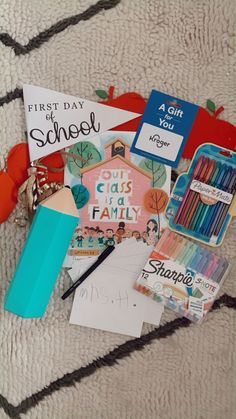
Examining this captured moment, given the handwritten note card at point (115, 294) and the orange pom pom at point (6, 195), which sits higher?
the orange pom pom at point (6, 195)

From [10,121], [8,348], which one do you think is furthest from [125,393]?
[10,121]

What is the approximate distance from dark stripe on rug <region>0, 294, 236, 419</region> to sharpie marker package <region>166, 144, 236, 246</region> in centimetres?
12

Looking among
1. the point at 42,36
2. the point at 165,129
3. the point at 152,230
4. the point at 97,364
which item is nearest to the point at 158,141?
the point at 165,129

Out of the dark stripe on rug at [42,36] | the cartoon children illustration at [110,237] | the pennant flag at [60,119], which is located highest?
the dark stripe on rug at [42,36]

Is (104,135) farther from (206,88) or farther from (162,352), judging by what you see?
(162,352)

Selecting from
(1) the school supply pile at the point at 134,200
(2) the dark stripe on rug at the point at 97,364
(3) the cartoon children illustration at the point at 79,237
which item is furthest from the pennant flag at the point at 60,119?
(2) the dark stripe on rug at the point at 97,364

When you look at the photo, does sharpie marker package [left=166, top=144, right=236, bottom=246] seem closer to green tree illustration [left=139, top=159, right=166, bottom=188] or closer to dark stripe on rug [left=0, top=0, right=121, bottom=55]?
green tree illustration [left=139, top=159, right=166, bottom=188]

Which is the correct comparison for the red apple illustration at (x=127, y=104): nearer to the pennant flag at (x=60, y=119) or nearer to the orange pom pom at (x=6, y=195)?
the pennant flag at (x=60, y=119)

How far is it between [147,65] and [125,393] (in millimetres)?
501

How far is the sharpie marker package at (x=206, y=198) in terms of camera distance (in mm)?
874

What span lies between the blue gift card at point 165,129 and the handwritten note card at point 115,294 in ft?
0.46

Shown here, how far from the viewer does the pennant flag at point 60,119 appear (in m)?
0.87

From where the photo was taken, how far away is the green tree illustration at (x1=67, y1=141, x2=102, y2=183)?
879 mm

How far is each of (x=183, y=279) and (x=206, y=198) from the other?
126 millimetres
